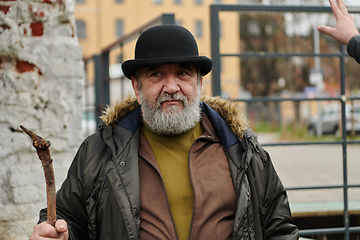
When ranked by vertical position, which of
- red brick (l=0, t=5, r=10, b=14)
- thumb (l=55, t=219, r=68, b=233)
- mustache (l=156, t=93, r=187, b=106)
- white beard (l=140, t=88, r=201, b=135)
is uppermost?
red brick (l=0, t=5, r=10, b=14)

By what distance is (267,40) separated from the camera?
2812 centimetres

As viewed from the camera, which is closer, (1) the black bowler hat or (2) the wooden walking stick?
(2) the wooden walking stick

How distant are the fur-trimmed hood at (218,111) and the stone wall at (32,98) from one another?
60 centimetres

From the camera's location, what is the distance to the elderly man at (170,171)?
181cm

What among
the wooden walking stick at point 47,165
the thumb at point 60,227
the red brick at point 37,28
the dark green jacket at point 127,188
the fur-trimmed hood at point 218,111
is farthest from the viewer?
the red brick at point 37,28

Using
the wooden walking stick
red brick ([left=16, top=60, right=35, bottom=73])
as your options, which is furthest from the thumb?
red brick ([left=16, top=60, right=35, bottom=73])

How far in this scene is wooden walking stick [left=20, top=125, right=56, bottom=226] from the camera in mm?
1227

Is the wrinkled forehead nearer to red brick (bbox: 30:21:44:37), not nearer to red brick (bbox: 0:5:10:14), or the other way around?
red brick (bbox: 30:21:44:37)

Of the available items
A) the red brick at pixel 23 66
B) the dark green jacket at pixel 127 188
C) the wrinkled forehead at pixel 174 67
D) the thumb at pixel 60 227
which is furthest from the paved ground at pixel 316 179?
the thumb at pixel 60 227

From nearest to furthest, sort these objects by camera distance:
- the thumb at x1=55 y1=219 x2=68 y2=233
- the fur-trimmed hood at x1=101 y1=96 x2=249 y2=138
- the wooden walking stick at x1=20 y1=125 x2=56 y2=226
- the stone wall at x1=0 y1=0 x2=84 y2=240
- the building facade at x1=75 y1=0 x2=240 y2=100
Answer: the wooden walking stick at x1=20 y1=125 x2=56 y2=226 → the thumb at x1=55 y1=219 x2=68 y2=233 → the fur-trimmed hood at x1=101 y1=96 x2=249 y2=138 → the stone wall at x1=0 y1=0 x2=84 y2=240 → the building facade at x1=75 y1=0 x2=240 y2=100

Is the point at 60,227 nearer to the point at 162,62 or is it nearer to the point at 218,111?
the point at 162,62

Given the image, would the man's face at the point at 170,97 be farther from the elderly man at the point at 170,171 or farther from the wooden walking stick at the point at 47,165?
the wooden walking stick at the point at 47,165

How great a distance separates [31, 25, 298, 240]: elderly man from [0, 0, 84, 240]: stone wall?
70cm

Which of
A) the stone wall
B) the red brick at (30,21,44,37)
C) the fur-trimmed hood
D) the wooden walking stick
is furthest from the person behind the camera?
the red brick at (30,21,44,37)
